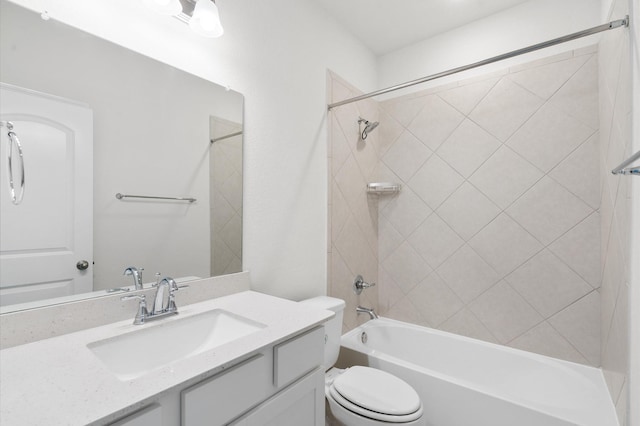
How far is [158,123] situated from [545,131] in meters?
2.19

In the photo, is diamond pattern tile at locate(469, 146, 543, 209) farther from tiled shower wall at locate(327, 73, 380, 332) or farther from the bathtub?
the bathtub

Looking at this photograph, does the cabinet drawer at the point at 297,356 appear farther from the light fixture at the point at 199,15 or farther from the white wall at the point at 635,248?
the light fixture at the point at 199,15

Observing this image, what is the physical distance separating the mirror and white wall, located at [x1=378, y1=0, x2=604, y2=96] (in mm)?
1637

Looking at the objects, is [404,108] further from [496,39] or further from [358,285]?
[358,285]

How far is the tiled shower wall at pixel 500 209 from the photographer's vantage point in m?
1.74

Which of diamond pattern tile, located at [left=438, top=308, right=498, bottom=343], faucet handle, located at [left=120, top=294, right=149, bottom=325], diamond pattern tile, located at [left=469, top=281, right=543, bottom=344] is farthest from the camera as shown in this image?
diamond pattern tile, located at [left=438, top=308, right=498, bottom=343]

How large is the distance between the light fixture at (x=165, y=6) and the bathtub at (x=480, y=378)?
197 centimetres

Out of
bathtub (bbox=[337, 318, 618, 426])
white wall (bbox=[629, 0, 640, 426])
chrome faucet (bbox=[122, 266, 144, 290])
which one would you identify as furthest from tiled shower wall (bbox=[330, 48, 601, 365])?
chrome faucet (bbox=[122, 266, 144, 290])

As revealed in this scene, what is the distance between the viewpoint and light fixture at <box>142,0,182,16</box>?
3.48 feet

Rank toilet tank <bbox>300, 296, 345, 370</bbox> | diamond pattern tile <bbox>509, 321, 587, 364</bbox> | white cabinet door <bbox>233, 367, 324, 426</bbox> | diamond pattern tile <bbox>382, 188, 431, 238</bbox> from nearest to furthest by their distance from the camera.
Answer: white cabinet door <bbox>233, 367, 324, 426</bbox>
toilet tank <bbox>300, 296, 345, 370</bbox>
diamond pattern tile <bbox>509, 321, 587, 364</bbox>
diamond pattern tile <bbox>382, 188, 431, 238</bbox>

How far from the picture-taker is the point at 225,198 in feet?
4.63

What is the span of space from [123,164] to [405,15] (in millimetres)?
2039

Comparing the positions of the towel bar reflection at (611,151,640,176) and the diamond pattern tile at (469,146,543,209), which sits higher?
the diamond pattern tile at (469,146,543,209)

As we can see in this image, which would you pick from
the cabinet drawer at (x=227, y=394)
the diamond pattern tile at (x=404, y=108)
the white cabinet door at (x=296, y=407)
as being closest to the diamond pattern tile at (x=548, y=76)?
the diamond pattern tile at (x=404, y=108)
